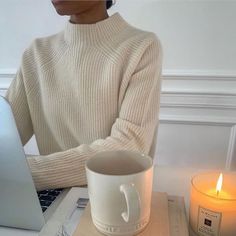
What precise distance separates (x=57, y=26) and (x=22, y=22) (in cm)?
15

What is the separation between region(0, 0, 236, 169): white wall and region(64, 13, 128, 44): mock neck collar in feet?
1.11

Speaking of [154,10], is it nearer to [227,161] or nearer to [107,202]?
[227,161]

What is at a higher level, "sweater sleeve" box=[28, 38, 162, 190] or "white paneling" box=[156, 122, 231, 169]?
"sweater sleeve" box=[28, 38, 162, 190]

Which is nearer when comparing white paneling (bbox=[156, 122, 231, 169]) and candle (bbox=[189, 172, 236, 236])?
candle (bbox=[189, 172, 236, 236])

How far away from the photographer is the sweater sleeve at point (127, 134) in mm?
529

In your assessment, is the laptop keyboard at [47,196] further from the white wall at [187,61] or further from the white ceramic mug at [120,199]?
the white wall at [187,61]

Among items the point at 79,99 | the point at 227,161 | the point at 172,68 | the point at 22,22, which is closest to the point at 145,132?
the point at 79,99

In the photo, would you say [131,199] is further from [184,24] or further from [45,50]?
[184,24]

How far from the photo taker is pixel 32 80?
2.60 ft

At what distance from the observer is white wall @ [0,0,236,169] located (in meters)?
0.99

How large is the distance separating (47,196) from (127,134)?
7.9 inches

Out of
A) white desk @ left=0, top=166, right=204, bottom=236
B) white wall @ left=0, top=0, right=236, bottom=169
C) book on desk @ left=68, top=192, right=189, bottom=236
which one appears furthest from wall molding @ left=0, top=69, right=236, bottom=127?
book on desk @ left=68, top=192, right=189, bottom=236

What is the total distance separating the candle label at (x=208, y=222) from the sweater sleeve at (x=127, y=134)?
0.75ft

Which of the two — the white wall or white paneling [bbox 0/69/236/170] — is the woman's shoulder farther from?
white paneling [bbox 0/69/236/170]
